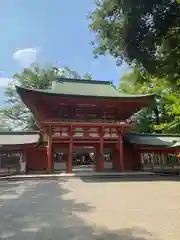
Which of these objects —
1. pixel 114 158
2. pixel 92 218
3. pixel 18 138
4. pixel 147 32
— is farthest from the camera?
pixel 18 138

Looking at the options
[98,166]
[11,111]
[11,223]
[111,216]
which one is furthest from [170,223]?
[11,111]

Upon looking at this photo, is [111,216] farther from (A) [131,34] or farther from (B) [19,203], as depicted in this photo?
(A) [131,34]

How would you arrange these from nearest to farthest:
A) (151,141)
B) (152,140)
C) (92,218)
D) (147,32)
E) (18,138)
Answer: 1. (92,218)
2. (147,32)
3. (18,138)
4. (151,141)
5. (152,140)

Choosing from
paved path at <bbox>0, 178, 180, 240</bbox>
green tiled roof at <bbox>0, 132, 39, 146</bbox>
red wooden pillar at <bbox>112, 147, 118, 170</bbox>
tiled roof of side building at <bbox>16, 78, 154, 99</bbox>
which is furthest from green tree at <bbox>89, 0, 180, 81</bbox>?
green tiled roof at <bbox>0, 132, 39, 146</bbox>

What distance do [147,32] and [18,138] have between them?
20150 millimetres

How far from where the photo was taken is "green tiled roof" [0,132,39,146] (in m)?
24.1

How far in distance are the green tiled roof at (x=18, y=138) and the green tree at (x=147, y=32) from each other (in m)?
17.2

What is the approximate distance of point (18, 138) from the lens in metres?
25.7

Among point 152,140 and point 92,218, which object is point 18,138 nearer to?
point 152,140

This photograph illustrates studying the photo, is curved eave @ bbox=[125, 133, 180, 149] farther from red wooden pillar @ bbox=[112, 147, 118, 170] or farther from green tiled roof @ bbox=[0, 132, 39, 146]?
green tiled roof @ bbox=[0, 132, 39, 146]

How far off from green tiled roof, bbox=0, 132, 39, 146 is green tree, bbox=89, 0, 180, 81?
56.4ft

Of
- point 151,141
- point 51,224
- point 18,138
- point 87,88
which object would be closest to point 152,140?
point 151,141

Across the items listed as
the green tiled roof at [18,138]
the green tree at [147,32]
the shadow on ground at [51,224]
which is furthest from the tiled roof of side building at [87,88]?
the shadow on ground at [51,224]

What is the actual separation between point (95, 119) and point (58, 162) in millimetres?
6109
